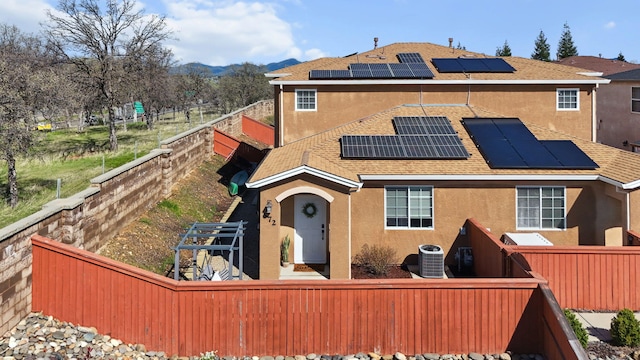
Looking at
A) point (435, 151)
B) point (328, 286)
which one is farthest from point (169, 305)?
point (435, 151)

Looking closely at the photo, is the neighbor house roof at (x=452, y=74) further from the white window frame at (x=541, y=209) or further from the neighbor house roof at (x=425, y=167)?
the white window frame at (x=541, y=209)

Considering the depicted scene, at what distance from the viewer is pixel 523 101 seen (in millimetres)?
18266

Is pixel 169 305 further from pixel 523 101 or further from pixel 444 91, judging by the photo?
pixel 523 101

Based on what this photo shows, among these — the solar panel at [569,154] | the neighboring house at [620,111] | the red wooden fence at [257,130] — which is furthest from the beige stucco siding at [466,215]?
the red wooden fence at [257,130]

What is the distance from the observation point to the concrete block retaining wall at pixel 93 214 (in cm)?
866

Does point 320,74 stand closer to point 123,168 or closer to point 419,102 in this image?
point 419,102

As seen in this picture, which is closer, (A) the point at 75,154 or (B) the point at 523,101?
(B) the point at 523,101

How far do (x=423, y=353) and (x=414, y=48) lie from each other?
58.1 ft

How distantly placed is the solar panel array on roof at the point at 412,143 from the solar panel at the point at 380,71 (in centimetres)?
301

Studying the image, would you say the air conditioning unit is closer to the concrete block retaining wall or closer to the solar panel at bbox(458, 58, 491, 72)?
the concrete block retaining wall

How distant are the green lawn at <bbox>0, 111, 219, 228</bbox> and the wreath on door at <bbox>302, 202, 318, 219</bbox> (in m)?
6.95

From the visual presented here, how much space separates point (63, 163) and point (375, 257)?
1603 cm

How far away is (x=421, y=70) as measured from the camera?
19031 mm

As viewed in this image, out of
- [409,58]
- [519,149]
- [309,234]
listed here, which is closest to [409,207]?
[309,234]
